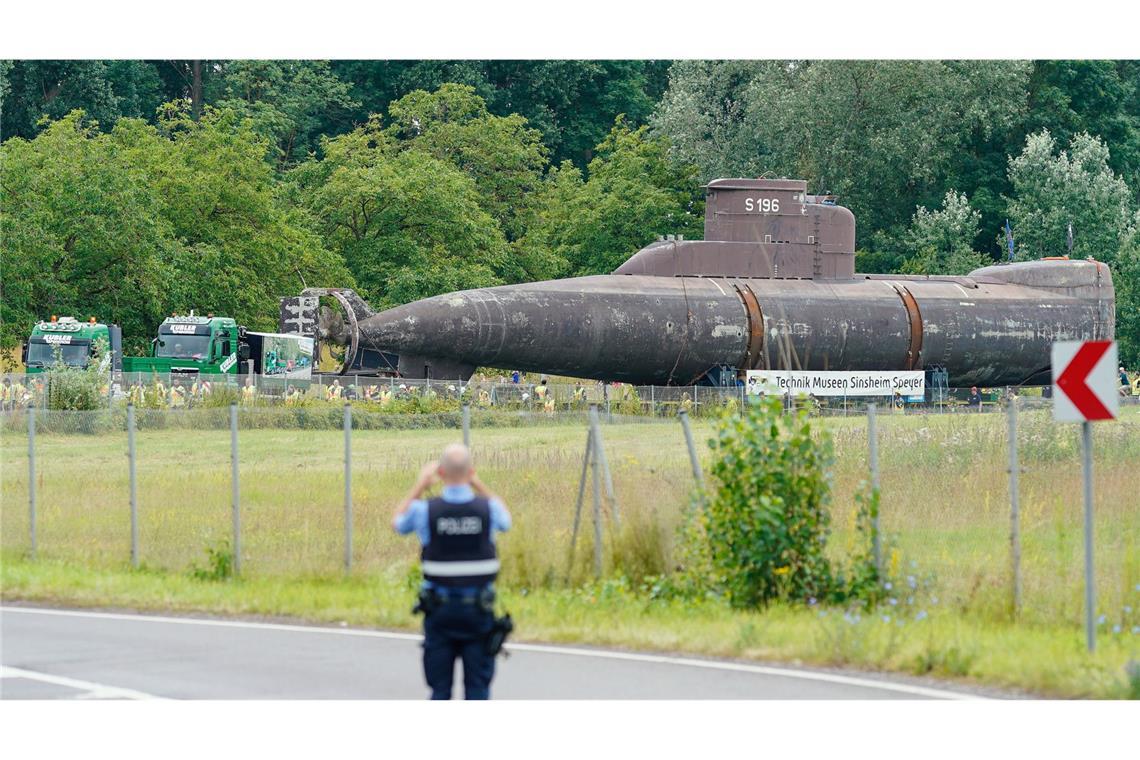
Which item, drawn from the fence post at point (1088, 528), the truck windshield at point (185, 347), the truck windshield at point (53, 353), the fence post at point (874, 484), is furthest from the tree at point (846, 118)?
the fence post at point (1088, 528)

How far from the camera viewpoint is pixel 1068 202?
68562mm

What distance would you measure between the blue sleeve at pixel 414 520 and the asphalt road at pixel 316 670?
1.92m

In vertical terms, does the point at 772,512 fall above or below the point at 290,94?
below

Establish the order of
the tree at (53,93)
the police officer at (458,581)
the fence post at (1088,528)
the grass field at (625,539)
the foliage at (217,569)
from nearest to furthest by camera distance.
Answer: the police officer at (458,581)
the fence post at (1088,528)
the grass field at (625,539)
the foliage at (217,569)
the tree at (53,93)

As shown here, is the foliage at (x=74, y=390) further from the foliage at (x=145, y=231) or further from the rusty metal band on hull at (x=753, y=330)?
the rusty metal band on hull at (x=753, y=330)

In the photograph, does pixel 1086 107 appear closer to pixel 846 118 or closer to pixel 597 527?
pixel 846 118

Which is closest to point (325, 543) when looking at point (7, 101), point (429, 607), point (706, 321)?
point (429, 607)

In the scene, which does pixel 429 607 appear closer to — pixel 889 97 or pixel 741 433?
pixel 741 433

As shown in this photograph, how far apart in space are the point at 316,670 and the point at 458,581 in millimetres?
3582

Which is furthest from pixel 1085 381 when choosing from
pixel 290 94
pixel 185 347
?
pixel 290 94

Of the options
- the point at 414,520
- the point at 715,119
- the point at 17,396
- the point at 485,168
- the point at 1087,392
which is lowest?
the point at 414,520

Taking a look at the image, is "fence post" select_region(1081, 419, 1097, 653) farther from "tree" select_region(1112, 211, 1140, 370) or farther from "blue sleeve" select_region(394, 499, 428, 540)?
"tree" select_region(1112, 211, 1140, 370)

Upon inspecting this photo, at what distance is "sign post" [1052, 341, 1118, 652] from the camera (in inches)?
491

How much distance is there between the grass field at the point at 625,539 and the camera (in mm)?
13797
